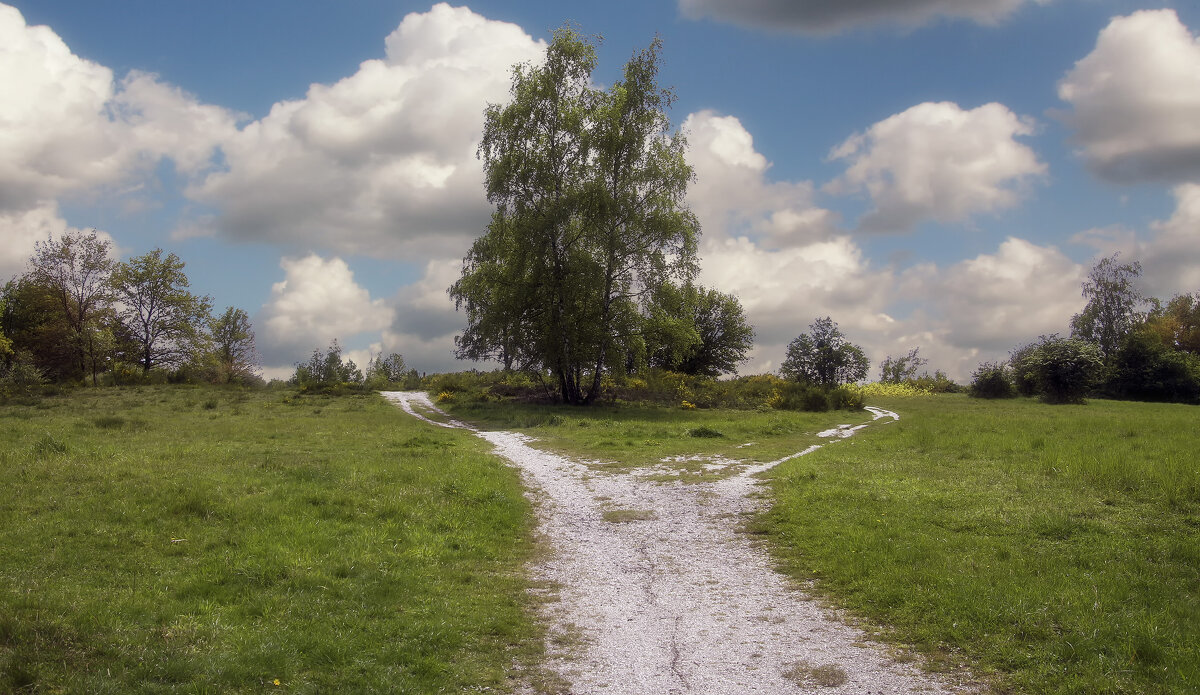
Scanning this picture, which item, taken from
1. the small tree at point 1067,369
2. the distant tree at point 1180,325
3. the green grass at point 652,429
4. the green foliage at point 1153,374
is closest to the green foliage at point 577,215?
the green grass at point 652,429

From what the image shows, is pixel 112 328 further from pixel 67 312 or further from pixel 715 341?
pixel 715 341

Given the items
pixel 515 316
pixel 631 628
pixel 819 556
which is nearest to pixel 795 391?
pixel 515 316

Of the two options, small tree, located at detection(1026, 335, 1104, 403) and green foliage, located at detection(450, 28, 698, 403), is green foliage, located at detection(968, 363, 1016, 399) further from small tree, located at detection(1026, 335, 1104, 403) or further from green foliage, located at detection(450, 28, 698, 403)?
green foliage, located at detection(450, 28, 698, 403)

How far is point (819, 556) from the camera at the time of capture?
10438 mm

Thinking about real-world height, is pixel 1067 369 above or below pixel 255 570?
above

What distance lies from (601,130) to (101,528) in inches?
1213

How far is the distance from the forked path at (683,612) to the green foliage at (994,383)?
44463 millimetres

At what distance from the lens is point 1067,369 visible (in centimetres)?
4369

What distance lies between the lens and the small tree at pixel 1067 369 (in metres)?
43.4

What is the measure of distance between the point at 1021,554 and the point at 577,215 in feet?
99.2

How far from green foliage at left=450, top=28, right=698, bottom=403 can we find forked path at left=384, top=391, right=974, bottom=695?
873 inches

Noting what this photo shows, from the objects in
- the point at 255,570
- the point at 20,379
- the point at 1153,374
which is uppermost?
the point at 1153,374

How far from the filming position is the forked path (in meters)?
6.45

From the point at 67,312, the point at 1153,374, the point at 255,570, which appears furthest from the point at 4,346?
the point at 1153,374
